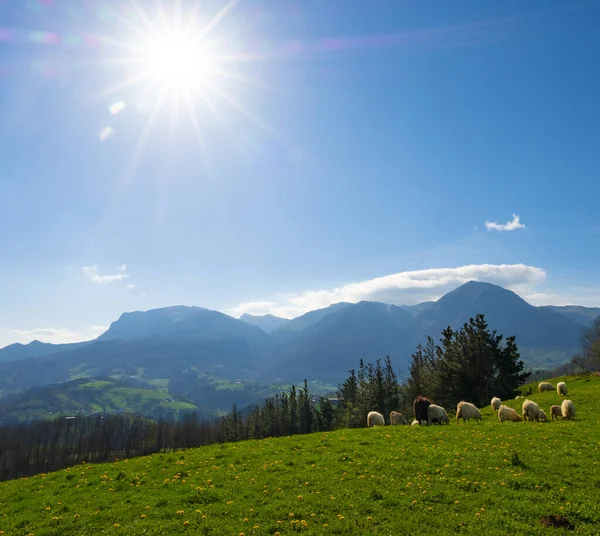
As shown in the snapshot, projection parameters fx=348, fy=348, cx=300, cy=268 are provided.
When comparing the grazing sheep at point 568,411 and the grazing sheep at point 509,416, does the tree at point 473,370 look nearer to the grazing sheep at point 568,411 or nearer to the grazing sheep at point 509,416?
the grazing sheep at point 568,411

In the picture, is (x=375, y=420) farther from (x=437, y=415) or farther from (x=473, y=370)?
(x=473, y=370)

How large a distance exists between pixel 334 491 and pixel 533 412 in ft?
94.6

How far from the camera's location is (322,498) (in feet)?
51.0

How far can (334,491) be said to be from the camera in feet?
53.5

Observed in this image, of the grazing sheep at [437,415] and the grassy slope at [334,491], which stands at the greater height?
the grassy slope at [334,491]

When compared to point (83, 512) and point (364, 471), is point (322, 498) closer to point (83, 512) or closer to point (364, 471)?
point (364, 471)

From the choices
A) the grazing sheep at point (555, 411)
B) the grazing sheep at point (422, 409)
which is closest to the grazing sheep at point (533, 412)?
the grazing sheep at point (555, 411)

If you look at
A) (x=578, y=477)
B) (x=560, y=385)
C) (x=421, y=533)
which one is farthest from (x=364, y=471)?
(x=560, y=385)

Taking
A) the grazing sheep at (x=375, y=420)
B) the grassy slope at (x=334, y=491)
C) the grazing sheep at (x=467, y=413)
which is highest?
the grassy slope at (x=334, y=491)

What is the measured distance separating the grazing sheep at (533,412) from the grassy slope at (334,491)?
9742 millimetres

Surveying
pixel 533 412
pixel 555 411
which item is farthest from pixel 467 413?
pixel 555 411

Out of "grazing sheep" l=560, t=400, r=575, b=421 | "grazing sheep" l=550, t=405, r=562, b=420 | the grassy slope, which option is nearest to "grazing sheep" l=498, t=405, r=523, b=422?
"grazing sheep" l=550, t=405, r=562, b=420

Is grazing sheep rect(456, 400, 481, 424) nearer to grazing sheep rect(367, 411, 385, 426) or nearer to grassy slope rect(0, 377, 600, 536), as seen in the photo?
grazing sheep rect(367, 411, 385, 426)

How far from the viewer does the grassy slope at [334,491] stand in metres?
13.4
